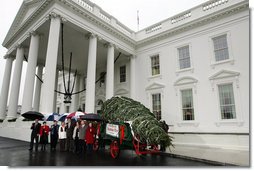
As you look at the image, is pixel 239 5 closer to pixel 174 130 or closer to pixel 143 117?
pixel 174 130

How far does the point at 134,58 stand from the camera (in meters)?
19.9

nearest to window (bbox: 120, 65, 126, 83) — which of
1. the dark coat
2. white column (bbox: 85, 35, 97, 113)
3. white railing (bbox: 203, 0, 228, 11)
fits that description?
white column (bbox: 85, 35, 97, 113)

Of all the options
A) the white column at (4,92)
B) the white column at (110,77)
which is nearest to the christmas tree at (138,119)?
the white column at (110,77)

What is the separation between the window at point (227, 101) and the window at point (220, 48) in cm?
236

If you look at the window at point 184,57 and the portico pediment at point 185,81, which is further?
the window at point 184,57

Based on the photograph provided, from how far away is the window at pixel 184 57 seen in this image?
53.4ft

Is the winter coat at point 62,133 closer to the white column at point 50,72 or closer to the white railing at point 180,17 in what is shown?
the white column at point 50,72

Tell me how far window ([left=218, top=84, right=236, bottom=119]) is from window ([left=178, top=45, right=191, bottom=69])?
359 cm

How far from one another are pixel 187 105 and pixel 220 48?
5.41 m

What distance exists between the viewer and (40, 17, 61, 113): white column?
11.5 metres

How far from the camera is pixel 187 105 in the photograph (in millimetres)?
15500

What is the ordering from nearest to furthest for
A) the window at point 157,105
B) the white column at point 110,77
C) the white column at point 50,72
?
1. the white column at point 50,72
2. the white column at point 110,77
3. the window at point 157,105

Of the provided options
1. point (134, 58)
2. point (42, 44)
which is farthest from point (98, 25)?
point (42, 44)

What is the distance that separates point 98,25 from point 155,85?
7841 millimetres
